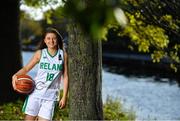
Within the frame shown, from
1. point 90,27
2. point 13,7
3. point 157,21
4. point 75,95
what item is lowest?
point 90,27

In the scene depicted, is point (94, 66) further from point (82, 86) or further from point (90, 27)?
point (90, 27)

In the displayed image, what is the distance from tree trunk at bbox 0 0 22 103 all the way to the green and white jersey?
23.0ft

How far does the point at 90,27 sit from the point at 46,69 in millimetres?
4850

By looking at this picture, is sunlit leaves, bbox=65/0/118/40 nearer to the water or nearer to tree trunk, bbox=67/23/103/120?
tree trunk, bbox=67/23/103/120

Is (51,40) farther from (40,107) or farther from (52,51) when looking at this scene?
(40,107)

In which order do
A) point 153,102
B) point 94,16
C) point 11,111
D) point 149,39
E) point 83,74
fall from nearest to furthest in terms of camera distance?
point 94,16 < point 83,74 < point 11,111 < point 149,39 < point 153,102

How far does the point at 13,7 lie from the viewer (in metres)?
13.5

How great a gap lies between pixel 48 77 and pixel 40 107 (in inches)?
16.8

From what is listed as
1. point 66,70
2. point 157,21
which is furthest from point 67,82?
point 157,21

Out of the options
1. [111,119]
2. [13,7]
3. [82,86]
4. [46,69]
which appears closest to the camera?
[46,69]

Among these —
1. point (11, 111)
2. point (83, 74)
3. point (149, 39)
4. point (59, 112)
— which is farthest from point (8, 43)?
point (83, 74)

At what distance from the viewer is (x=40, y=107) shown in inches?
253

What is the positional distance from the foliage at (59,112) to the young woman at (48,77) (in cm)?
428

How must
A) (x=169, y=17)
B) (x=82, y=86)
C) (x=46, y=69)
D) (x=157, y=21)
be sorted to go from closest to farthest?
1. (x=46, y=69)
2. (x=82, y=86)
3. (x=157, y=21)
4. (x=169, y=17)
